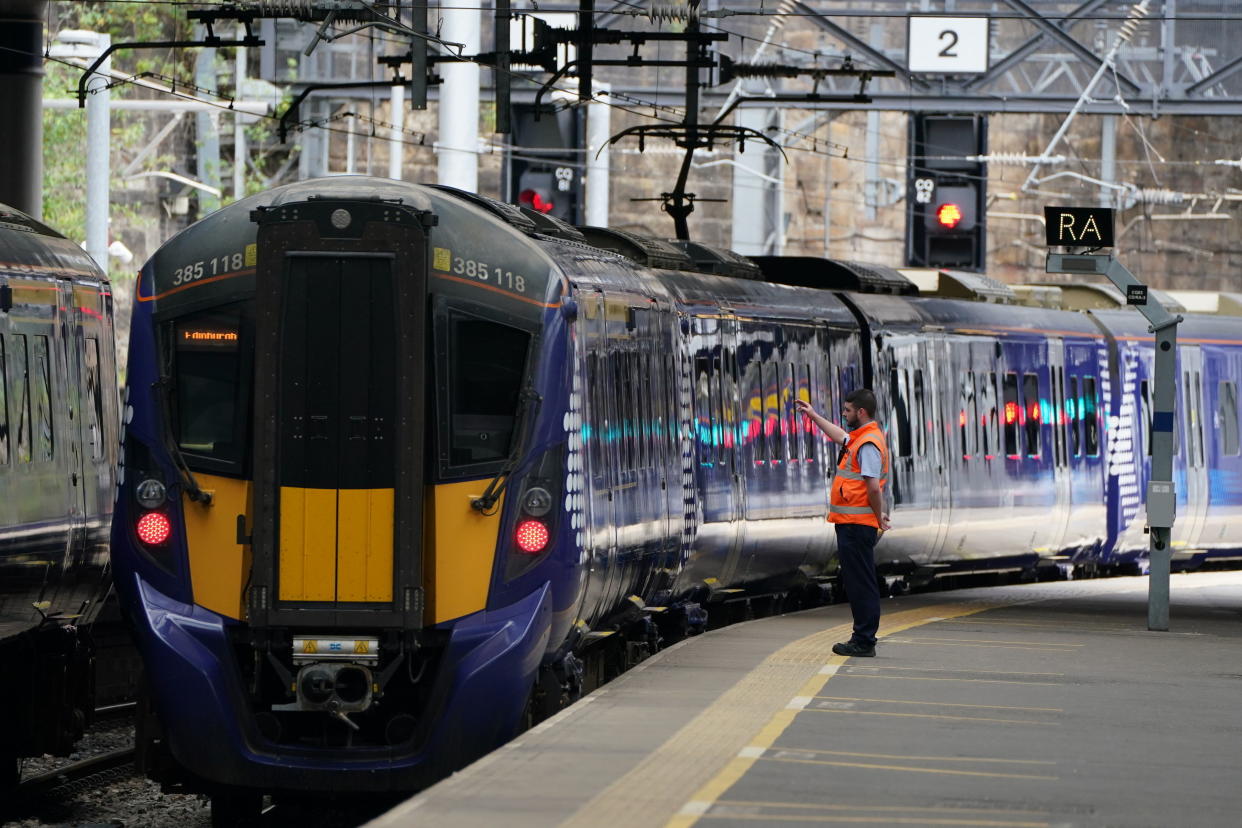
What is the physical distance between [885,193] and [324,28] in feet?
116

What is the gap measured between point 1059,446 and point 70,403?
526 inches

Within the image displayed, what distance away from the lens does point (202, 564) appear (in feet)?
37.3

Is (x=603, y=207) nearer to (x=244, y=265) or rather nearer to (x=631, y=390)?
(x=631, y=390)

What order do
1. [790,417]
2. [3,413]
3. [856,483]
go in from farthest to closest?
1. [790,417]
2. [856,483]
3. [3,413]

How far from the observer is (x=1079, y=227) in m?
18.2

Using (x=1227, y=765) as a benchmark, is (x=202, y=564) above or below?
above

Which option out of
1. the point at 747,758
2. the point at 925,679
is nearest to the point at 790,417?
the point at 925,679

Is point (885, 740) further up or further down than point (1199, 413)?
further down

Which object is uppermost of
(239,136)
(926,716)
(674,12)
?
(239,136)

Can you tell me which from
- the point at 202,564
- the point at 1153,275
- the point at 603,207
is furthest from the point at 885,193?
the point at 202,564

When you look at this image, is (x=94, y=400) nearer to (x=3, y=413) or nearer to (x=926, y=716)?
(x=3, y=413)

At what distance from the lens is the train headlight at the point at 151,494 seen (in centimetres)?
1151

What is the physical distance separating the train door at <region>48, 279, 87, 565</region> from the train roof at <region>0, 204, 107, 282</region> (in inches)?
6.0

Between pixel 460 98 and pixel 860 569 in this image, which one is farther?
pixel 460 98
